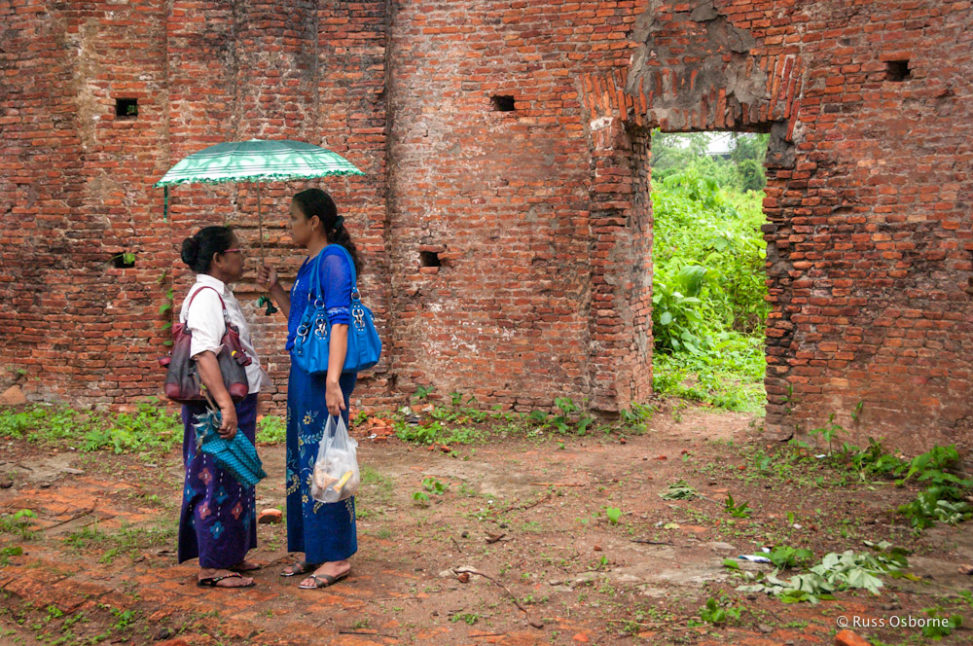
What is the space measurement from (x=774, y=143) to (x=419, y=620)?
493 cm

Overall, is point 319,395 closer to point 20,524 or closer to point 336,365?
point 336,365

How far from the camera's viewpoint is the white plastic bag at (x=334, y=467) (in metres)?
4.15

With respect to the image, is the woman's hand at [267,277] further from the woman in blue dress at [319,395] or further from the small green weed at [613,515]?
the small green weed at [613,515]

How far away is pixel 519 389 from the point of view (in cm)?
796

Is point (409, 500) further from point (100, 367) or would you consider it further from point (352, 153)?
point (100, 367)

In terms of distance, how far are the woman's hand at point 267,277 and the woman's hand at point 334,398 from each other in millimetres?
833

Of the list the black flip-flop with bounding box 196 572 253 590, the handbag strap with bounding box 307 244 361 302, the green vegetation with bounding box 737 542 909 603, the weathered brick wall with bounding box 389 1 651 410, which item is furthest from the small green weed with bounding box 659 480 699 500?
the black flip-flop with bounding box 196 572 253 590

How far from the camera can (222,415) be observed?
416 cm

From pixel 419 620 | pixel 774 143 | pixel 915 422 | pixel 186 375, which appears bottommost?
pixel 419 620

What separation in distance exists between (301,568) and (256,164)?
7.68 feet

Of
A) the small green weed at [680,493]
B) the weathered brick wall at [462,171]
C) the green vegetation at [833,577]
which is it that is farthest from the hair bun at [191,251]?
the weathered brick wall at [462,171]

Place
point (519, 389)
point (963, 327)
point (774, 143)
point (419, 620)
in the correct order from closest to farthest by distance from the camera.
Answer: point (419, 620) < point (963, 327) < point (774, 143) < point (519, 389)

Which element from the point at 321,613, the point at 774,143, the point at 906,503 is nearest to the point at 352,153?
the point at 774,143

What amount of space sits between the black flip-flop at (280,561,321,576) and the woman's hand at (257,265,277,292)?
1513 millimetres
